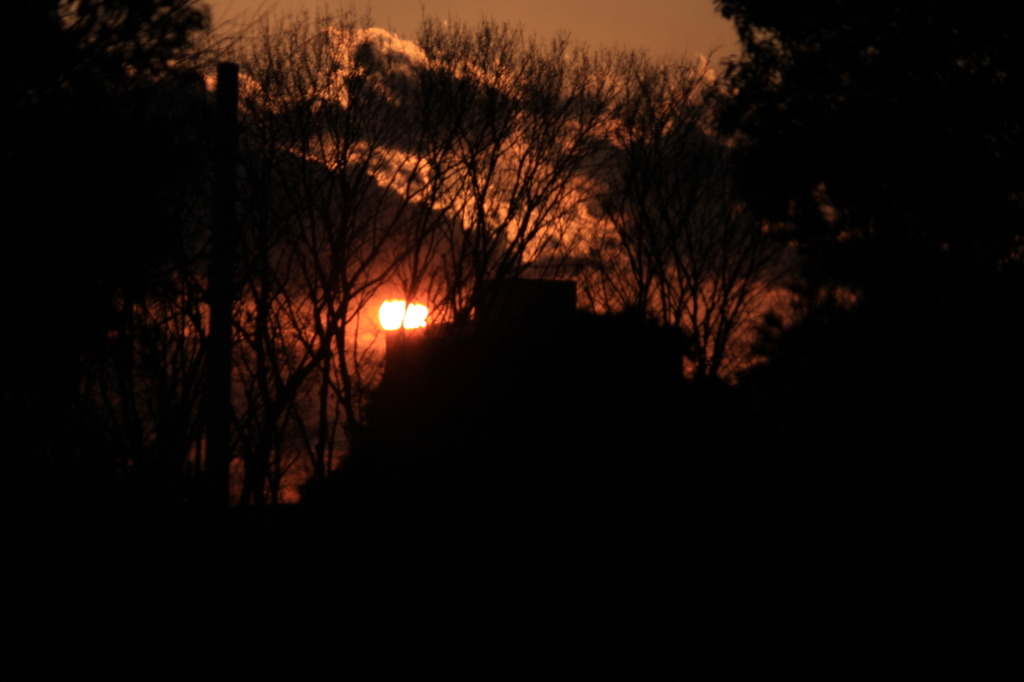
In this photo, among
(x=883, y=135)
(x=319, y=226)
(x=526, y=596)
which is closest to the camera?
(x=526, y=596)

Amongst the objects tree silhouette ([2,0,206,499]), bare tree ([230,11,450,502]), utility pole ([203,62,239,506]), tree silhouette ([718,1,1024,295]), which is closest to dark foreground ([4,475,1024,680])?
utility pole ([203,62,239,506])

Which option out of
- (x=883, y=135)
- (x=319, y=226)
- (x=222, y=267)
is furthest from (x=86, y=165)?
(x=319, y=226)

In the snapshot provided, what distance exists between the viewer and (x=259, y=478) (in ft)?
100

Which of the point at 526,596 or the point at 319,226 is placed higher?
the point at 319,226

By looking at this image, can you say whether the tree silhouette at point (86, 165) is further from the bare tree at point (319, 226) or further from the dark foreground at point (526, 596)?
the bare tree at point (319, 226)

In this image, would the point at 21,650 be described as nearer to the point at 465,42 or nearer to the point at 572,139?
the point at 465,42

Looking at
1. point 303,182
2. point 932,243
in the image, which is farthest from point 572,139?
point 932,243

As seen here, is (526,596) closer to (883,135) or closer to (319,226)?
(883,135)

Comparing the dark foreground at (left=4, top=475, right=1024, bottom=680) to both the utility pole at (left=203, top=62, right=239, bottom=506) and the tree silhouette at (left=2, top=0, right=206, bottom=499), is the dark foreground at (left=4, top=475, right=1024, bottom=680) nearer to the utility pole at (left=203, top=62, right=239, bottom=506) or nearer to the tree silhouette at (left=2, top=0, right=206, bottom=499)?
the utility pole at (left=203, top=62, right=239, bottom=506)

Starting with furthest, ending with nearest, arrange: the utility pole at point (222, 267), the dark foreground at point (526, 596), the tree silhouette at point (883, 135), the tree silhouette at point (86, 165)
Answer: the tree silhouette at point (883, 135)
the utility pole at point (222, 267)
the tree silhouette at point (86, 165)
the dark foreground at point (526, 596)

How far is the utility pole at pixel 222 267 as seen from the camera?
41.7ft

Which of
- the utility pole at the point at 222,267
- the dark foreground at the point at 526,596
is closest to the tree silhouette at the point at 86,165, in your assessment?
the utility pole at the point at 222,267

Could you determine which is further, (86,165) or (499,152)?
(499,152)

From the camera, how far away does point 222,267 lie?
12.9 meters
